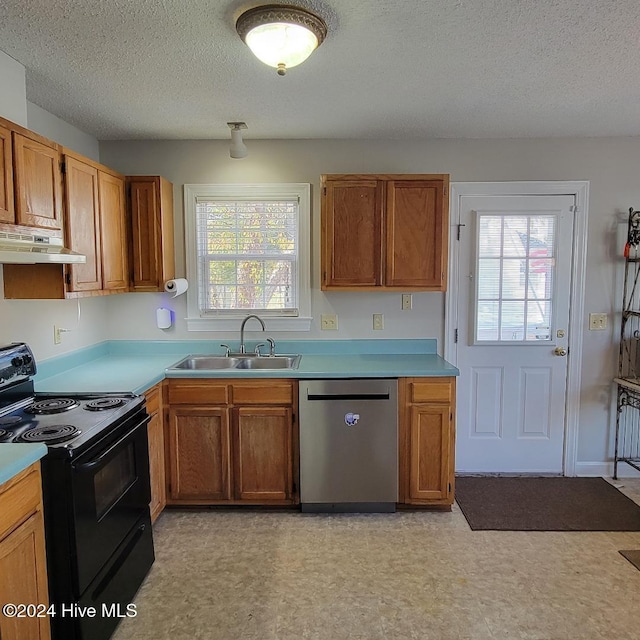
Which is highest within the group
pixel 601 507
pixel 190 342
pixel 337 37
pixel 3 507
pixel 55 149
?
pixel 337 37

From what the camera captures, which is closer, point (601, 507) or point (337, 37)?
point (337, 37)

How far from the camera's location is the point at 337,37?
1916mm

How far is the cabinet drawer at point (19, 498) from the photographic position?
148 cm

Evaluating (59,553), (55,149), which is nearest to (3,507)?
(59,553)

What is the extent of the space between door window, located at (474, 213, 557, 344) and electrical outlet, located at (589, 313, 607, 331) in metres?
0.28

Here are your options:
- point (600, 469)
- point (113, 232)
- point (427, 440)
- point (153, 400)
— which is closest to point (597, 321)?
point (600, 469)

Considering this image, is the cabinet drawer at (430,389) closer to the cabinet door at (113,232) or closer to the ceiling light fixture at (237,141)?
the ceiling light fixture at (237,141)

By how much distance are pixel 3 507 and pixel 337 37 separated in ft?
6.65

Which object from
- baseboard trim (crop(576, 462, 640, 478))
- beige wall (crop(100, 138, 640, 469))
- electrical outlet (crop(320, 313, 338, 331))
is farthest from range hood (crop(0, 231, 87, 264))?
baseboard trim (crop(576, 462, 640, 478))

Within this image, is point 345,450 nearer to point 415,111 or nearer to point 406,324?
point 406,324

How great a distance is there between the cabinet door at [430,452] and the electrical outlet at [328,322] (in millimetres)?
879

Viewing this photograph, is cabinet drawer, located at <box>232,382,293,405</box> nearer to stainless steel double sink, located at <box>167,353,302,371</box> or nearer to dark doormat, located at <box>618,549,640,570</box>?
stainless steel double sink, located at <box>167,353,302,371</box>

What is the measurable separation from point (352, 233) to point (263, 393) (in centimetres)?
116

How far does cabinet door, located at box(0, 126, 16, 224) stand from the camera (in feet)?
6.40
